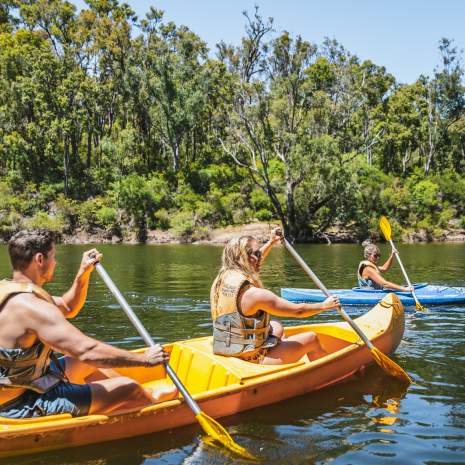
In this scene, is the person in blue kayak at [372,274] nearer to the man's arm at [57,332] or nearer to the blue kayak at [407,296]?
the blue kayak at [407,296]

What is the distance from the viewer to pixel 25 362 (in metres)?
3.84

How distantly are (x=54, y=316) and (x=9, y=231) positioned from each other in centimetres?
3399

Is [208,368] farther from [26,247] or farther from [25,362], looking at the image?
[26,247]

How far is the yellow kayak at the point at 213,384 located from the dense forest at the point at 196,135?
25.7 metres

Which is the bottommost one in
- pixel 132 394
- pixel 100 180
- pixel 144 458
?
pixel 144 458

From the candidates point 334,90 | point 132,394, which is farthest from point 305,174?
point 132,394

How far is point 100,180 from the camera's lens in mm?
40406

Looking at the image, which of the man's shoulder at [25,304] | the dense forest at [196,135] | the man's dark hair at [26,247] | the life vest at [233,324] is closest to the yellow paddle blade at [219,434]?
the life vest at [233,324]

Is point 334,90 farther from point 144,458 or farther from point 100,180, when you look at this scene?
point 144,458

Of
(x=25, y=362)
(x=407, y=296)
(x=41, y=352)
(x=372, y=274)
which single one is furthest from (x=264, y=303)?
(x=407, y=296)

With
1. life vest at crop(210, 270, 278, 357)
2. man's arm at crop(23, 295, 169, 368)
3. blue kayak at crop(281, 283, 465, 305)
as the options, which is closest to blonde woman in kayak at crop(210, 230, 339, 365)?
life vest at crop(210, 270, 278, 357)

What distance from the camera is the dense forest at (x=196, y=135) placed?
32.9 metres

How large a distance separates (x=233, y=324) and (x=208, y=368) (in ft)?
1.51

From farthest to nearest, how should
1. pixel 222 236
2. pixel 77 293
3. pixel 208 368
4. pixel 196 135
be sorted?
pixel 196 135 → pixel 222 236 → pixel 208 368 → pixel 77 293
